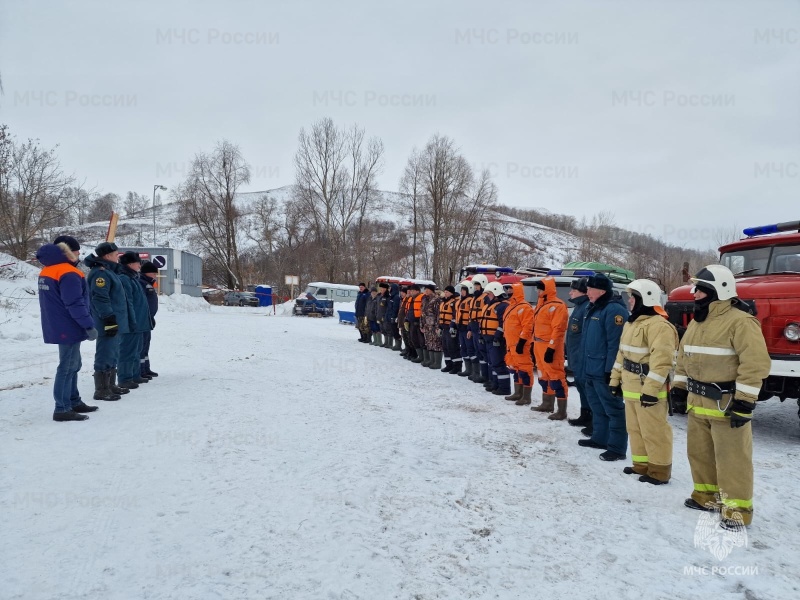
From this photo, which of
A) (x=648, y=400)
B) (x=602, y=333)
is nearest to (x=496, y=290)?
(x=602, y=333)

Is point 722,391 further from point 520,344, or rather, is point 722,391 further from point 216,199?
point 216,199

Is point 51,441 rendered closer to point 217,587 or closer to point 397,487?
point 217,587

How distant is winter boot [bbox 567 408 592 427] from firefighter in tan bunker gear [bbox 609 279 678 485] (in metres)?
1.51

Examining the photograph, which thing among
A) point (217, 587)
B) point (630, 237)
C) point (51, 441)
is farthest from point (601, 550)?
point (630, 237)

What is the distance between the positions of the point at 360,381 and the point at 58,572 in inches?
248

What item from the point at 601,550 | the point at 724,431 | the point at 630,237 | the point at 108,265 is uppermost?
the point at 630,237

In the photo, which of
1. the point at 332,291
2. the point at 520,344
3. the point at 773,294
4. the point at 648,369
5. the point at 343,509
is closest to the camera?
the point at 343,509

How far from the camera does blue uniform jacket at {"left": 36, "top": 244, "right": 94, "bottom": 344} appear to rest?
18.1ft

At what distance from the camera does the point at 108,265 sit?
7133 mm

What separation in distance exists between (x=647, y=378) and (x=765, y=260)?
5022 mm

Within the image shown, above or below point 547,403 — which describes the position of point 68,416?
above

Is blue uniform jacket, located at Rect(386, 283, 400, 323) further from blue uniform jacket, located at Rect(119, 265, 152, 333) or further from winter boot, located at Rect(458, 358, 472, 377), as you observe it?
blue uniform jacket, located at Rect(119, 265, 152, 333)

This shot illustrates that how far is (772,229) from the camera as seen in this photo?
27.3 feet

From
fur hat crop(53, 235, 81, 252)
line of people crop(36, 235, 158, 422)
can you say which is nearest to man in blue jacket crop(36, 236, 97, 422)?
line of people crop(36, 235, 158, 422)
